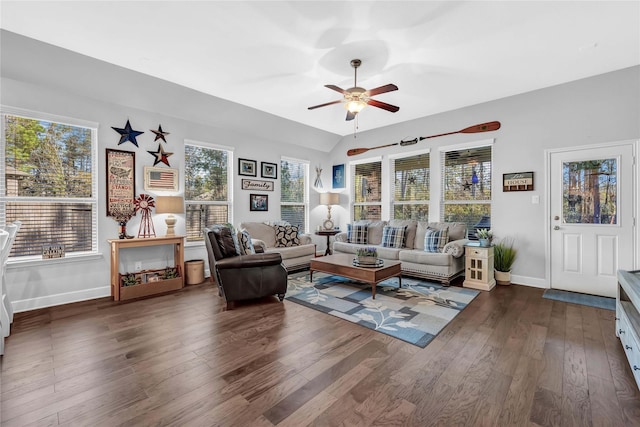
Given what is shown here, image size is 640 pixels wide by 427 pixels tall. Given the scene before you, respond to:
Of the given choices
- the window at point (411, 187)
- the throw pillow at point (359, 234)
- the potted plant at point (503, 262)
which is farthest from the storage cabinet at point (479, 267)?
the throw pillow at point (359, 234)

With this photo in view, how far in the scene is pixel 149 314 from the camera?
3.15 m

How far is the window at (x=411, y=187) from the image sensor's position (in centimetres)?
552

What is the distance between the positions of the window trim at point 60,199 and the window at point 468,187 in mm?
5498

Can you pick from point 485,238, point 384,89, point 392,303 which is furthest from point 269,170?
point 485,238

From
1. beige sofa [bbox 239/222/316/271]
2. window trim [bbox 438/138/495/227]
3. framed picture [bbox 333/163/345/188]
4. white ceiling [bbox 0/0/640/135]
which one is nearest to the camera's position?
white ceiling [bbox 0/0/640/135]

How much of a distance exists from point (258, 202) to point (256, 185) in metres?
0.34

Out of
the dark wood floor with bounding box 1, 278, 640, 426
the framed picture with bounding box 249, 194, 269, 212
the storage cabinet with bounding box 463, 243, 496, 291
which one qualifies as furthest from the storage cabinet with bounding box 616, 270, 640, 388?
the framed picture with bounding box 249, 194, 269, 212

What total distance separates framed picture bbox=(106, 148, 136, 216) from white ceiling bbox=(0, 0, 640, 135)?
123 centimetres

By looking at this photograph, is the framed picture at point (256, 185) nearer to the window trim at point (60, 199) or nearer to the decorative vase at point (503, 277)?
the window trim at point (60, 199)

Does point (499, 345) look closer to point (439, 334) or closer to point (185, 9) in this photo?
point (439, 334)

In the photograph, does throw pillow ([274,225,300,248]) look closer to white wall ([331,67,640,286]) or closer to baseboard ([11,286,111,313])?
baseboard ([11,286,111,313])

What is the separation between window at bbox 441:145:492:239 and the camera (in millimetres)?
4801

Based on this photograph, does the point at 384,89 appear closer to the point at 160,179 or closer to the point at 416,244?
the point at 416,244

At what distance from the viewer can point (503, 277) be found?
437 centimetres
